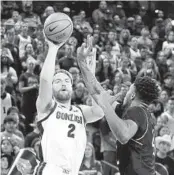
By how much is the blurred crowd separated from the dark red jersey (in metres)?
2.89

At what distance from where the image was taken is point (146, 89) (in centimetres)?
566

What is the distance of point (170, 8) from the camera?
19.4 m

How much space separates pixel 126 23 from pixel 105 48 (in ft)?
8.86

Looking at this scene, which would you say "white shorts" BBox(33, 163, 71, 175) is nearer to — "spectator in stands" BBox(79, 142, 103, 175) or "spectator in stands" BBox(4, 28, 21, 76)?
"spectator in stands" BBox(79, 142, 103, 175)

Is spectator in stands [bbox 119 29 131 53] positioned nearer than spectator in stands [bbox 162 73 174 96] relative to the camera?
No

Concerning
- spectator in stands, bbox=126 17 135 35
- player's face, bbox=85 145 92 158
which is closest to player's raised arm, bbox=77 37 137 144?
player's face, bbox=85 145 92 158

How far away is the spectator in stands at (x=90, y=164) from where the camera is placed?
10.2m

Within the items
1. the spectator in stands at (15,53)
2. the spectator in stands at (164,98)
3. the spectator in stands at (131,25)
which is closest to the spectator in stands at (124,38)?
the spectator in stands at (131,25)

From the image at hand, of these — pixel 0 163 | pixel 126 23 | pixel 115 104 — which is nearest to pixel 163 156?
pixel 0 163

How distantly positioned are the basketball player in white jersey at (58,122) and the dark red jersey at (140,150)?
0.83m

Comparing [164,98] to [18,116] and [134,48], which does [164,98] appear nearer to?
[134,48]

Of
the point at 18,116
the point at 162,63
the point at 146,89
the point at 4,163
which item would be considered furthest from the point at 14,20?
the point at 146,89

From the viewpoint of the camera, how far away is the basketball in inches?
255

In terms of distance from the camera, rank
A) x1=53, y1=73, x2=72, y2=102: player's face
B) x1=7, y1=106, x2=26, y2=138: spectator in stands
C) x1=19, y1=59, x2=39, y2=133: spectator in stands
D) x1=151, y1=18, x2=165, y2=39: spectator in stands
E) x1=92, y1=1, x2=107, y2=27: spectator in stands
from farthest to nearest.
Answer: x1=151, y1=18, x2=165, y2=39: spectator in stands, x1=92, y1=1, x2=107, y2=27: spectator in stands, x1=19, y1=59, x2=39, y2=133: spectator in stands, x1=7, y1=106, x2=26, y2=138: spectator in stands, x1=53, y1=73, x2=72, y2=102: player's face
